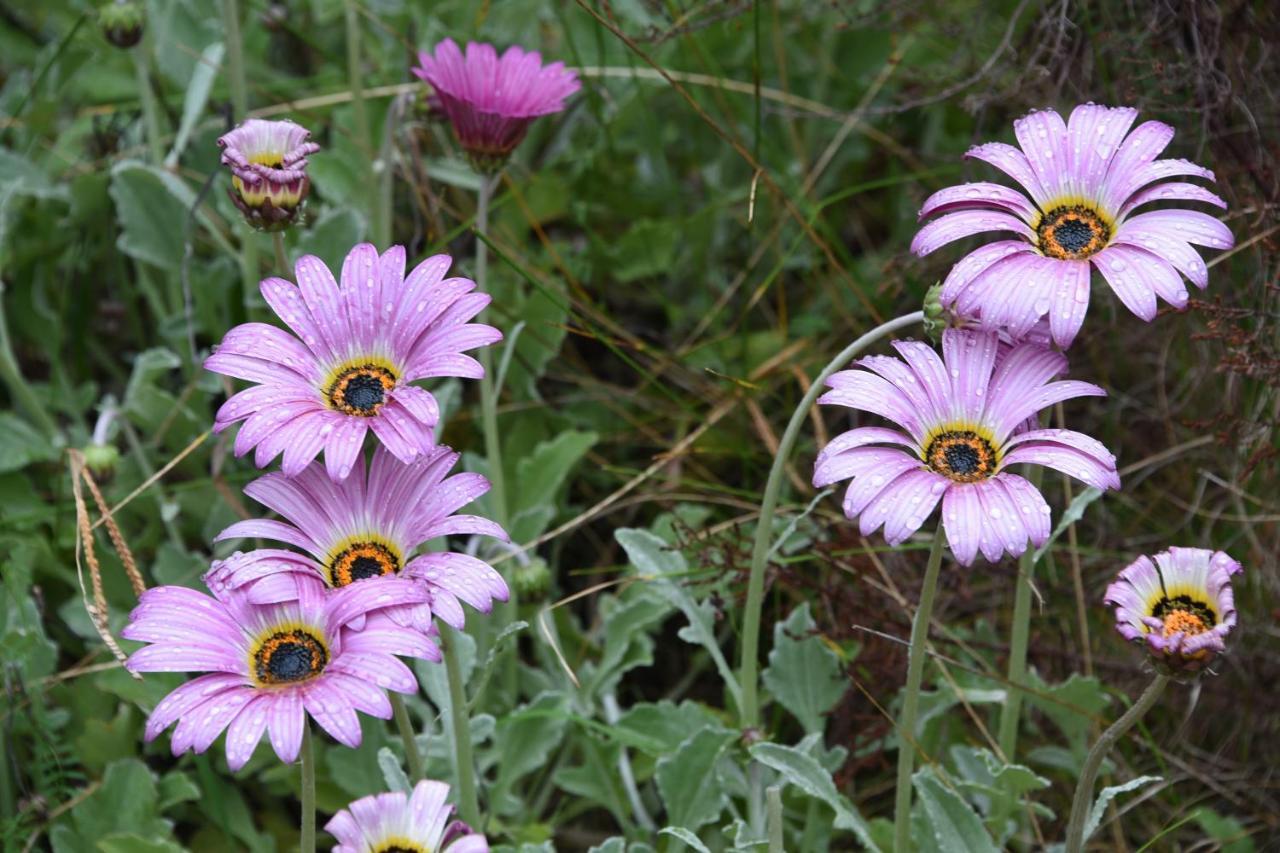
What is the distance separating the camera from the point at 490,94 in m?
2.73

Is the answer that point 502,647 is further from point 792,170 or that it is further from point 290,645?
point 792,170

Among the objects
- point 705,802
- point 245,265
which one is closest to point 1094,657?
point 705,802

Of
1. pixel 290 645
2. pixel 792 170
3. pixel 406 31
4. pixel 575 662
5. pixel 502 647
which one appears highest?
pixel 406 31

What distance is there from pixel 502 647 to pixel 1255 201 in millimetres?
1804

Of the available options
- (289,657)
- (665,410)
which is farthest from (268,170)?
(665,410)

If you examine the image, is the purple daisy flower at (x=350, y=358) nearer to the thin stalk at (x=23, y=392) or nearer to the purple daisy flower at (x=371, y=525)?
the purple daisy flower at (x=371, y=525)

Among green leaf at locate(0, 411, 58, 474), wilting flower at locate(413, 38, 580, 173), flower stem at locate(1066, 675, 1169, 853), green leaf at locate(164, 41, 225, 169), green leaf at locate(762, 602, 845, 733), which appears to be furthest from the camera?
green leaf at locate(164, 41, 225, 169)

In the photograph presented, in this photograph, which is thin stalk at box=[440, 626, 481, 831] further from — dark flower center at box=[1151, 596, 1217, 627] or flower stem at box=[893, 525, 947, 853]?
dark flower center at box=[1151, 596, 1217, 627]

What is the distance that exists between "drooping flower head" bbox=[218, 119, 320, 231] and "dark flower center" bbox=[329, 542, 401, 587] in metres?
0.58

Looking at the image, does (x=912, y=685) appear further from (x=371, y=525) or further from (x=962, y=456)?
(x=371, y=525)

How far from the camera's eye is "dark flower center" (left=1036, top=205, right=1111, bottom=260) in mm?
2205

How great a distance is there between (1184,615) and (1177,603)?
0.05 m

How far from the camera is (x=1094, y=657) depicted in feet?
10.5

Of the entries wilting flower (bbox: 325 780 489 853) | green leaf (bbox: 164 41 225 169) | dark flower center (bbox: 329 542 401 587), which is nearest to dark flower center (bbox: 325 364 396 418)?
dark flower center (bbox: 329 542 401 587)
